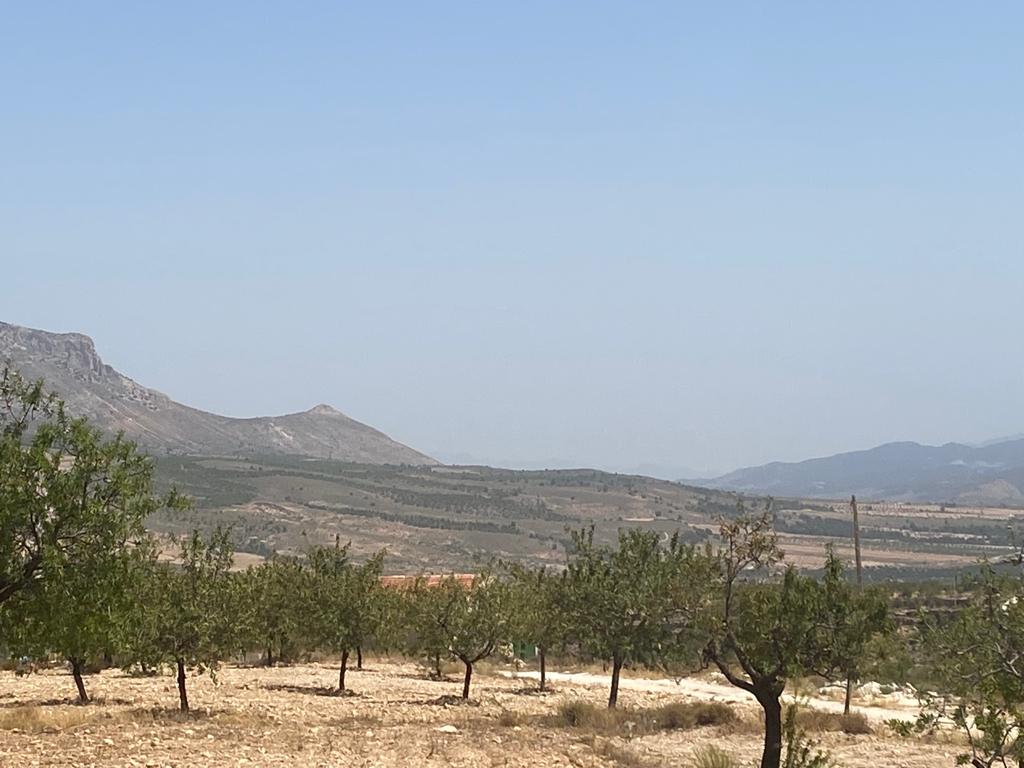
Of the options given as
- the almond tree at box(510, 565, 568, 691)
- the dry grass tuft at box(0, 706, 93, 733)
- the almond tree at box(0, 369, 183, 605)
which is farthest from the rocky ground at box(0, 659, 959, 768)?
the almond tree at box(0, 369, 183, 605)

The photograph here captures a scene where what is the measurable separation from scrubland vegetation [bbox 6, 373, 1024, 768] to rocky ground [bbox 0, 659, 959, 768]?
1.24m

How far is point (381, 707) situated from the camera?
38344 millimetres

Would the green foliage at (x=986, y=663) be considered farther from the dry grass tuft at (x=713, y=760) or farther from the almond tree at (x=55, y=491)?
the almond tree at (x=55, y=491)

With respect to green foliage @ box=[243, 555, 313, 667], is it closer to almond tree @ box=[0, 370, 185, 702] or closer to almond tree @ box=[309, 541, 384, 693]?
almond tree @ box=[309, 541, 384, 693]

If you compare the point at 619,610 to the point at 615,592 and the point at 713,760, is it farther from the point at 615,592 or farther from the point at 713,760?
the point at 713,760

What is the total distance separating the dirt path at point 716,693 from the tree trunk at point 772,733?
1638 centimetres

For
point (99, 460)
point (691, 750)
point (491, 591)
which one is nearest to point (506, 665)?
point (491, 591)

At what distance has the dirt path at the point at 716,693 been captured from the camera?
1778 inches

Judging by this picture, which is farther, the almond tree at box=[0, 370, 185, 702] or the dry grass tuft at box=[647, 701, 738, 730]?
the dry grass tuft at box=[647, 701, 738, 730]

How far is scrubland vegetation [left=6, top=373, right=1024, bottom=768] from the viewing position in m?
17.8

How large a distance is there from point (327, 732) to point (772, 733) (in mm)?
12322

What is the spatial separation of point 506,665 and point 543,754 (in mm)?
44949

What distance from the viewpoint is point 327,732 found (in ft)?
97.5

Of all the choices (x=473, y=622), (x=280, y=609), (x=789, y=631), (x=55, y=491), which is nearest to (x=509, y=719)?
(x=473, y=622)
